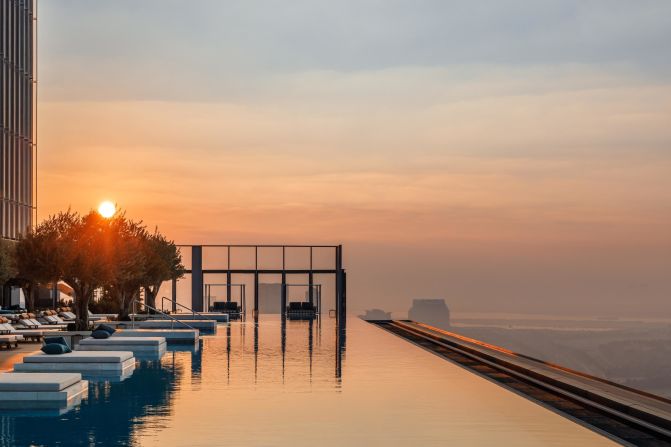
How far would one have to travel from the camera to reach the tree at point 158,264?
40.0 meters

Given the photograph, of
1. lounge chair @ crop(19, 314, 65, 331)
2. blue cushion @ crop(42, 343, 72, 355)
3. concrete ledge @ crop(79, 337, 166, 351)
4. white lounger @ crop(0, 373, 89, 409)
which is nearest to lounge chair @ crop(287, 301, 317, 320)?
lounge chair @ crop(19, 314, 65, 331)

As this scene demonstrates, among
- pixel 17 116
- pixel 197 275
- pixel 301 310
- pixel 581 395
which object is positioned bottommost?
pixel 581 395

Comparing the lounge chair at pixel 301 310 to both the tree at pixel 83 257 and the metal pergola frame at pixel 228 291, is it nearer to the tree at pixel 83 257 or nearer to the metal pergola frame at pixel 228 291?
the metal pergola frame at pixel 228 291

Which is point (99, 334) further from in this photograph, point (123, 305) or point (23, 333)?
point (123, 305)

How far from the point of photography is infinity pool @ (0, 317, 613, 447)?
1123cm

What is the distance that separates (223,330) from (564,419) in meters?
23.3

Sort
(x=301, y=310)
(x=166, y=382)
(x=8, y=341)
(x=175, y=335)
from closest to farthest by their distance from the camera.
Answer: (x=166, y=382) → (x=8, y=341) → (x=175, y=335) → (x=301, y=310)

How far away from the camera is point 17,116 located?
6119 cm

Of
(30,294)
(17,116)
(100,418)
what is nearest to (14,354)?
(100,418)

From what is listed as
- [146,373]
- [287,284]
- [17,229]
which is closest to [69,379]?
[146,373]

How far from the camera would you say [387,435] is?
37.6 feet

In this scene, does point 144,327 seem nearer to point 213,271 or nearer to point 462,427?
point 213,271

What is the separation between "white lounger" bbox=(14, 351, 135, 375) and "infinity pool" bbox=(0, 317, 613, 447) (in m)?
0.45

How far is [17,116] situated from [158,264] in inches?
982
